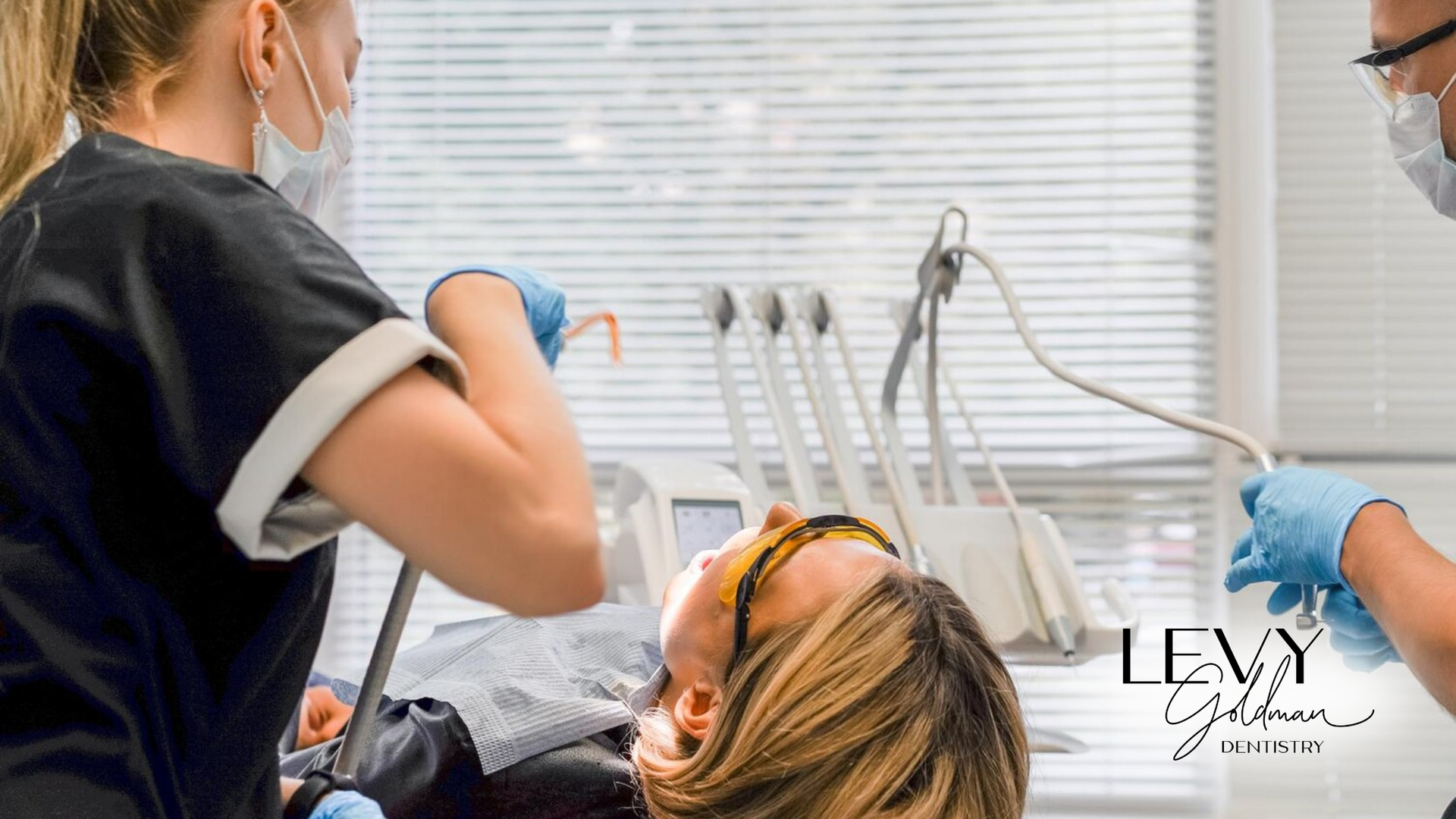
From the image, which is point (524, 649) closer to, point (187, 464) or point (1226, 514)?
point (187, 464)

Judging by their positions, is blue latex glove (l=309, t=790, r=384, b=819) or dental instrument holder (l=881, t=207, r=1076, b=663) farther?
dental instrument holder (l=881, t=207, r=1076, b=663)

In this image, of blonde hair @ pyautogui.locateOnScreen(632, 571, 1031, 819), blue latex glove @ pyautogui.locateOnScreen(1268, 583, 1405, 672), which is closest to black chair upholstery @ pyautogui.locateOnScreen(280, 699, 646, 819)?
blonde hair @ pyautogui.locateOnScreen(632, 571, 1031, 819)

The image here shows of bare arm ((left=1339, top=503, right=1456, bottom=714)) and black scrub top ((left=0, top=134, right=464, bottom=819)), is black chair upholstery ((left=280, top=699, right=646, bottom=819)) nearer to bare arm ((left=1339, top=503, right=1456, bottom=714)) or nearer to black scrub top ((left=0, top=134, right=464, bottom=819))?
black scrub top ((left=0, top=134, right=464, bottom=819))

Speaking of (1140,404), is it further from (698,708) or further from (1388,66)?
(698,708)

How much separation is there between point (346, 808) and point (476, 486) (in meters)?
0.46

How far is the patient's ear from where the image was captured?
1276 mm

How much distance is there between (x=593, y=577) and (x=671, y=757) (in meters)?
0.66

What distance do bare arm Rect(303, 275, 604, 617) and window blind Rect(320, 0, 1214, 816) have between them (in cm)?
185

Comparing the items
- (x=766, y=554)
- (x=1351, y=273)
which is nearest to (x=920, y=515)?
(x=766, y=554)

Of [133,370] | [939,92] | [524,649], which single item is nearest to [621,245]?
[939,92]

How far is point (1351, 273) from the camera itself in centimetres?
235

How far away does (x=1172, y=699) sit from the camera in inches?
92.0

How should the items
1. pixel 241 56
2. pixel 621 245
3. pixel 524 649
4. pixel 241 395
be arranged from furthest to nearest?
pixel 621 245 < pixel 524 649 < pixel 241 56 < pixel 241 395

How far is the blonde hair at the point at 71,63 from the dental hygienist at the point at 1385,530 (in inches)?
42.8
